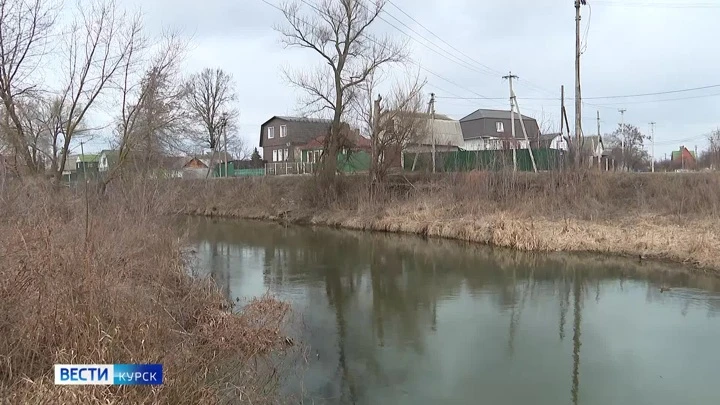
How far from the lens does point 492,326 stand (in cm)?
829

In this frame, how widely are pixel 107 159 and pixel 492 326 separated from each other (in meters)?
10.8

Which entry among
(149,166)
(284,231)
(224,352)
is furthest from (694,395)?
(284,231)

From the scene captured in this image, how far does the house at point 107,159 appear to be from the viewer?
43.3 ft

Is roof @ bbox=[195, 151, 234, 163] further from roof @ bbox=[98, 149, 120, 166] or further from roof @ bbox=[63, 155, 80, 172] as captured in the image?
roof @ bbox=[98, 149, 120, 166]

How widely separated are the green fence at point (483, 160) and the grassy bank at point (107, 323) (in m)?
14.3

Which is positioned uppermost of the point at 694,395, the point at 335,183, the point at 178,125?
the point at 178,125

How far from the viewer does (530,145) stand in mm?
22594

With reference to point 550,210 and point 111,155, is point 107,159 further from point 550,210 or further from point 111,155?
point 550,210

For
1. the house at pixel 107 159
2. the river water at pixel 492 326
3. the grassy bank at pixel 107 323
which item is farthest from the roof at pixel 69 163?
the grassy bank at pixel 107 323

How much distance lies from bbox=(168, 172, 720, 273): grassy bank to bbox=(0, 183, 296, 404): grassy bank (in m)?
6.10

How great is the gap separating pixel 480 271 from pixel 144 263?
305 inches

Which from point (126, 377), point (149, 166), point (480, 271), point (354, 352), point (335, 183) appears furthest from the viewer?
point (335, 183)

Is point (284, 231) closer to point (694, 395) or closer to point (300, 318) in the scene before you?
point (300, 318)

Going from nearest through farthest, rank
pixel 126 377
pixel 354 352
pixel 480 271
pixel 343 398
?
pixel 126 377, pixel 343 398, pixel 354 352, pixel 480 271
